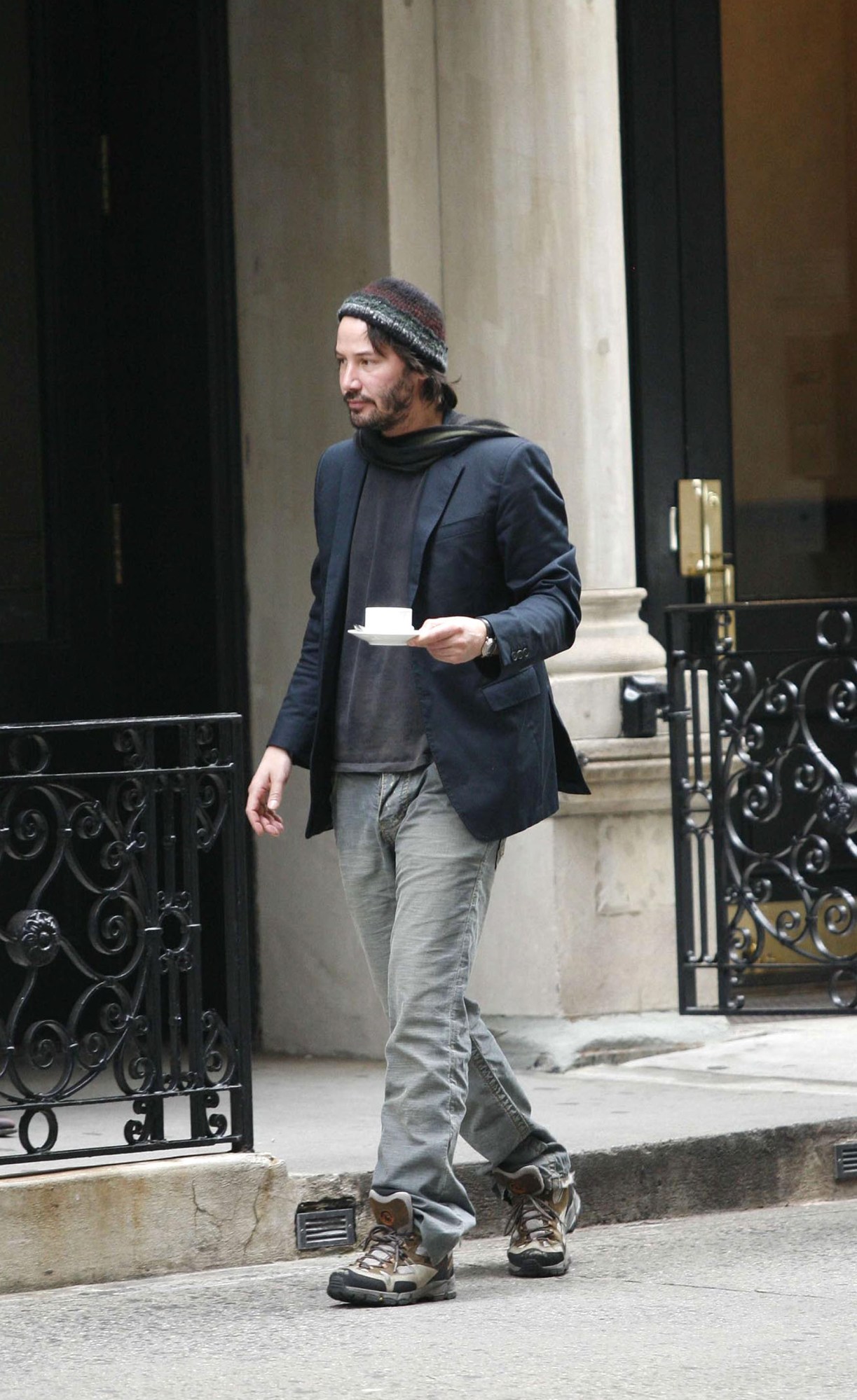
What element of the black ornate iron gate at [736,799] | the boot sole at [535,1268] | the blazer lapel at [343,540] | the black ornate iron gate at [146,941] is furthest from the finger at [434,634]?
the black ornate iron gate at [736,799]

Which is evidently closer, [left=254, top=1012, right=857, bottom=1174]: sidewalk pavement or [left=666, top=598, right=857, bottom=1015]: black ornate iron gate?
[left=254, top=1012, right=857, bottom=1174]: sidewalk pavement

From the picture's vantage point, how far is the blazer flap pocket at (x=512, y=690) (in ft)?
15.8

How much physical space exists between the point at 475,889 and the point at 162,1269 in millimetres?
1146

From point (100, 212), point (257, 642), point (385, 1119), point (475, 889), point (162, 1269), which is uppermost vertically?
point (100, 212)

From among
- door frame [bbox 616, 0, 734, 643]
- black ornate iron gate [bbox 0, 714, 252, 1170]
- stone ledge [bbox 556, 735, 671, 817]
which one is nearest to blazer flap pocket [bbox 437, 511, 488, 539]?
black ornate iron gate [bbox 0, 714, 252, 1170]

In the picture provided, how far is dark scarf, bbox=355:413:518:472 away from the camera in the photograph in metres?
4.97

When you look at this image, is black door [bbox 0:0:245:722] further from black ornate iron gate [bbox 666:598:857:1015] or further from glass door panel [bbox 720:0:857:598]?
glass door panel [bbox 720:0:857:598]

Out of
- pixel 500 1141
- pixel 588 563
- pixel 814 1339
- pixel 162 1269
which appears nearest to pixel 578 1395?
pixel 814 1339

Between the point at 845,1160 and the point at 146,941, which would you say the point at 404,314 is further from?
the point at 845,1160

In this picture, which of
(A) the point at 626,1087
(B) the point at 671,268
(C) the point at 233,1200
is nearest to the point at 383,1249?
(C) the point at 233,1200

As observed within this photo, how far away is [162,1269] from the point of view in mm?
5305

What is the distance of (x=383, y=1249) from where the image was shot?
4.82m

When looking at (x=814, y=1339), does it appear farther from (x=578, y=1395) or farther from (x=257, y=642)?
(x=257, y=642)

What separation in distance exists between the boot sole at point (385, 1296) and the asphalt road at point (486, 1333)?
23 mm
